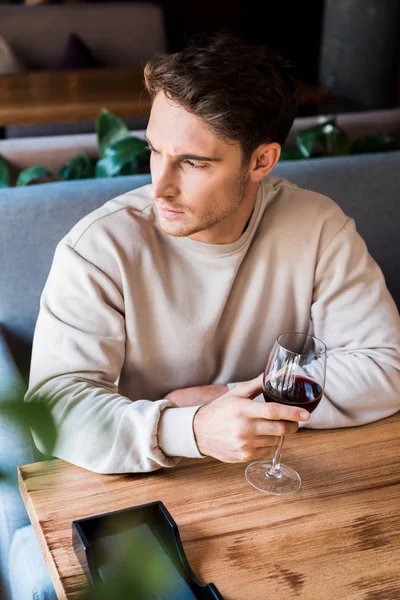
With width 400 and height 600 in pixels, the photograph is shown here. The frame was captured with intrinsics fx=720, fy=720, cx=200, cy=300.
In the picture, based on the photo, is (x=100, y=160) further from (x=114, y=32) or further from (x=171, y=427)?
(x=114, y=32)

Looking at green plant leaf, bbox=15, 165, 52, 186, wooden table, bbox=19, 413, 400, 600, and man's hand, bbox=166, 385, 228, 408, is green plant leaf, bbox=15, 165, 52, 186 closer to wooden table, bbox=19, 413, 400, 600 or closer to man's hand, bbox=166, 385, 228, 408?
man's hand, bbox=166, 385, 228, 408

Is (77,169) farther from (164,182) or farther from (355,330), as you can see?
(355,330)

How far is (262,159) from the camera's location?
1.49 m

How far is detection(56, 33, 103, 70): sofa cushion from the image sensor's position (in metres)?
4.70

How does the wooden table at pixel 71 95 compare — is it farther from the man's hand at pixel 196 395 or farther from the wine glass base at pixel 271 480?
the wine glass base at pixel 271 480

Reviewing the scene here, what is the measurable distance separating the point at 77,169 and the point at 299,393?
1.35 meters

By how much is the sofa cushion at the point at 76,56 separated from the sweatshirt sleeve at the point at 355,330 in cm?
360

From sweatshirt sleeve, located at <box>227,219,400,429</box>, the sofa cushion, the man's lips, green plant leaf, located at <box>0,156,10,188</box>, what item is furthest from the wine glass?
the sofa cushion

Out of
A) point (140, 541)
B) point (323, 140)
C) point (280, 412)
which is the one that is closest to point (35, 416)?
point (140, 541)

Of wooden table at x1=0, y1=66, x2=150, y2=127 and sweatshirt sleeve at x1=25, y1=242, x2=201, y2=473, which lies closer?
sweatshirt sleeve at x1=25, y1=242, x2=201, y2=473

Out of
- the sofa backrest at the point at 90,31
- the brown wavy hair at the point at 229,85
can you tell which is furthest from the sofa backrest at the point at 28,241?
the sofa backrest at the point at 90,31

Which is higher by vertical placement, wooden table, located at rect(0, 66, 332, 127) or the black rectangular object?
the black rectangular object

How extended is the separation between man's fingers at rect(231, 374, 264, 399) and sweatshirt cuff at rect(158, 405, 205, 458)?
0.08 m

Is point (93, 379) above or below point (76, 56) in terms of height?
above
